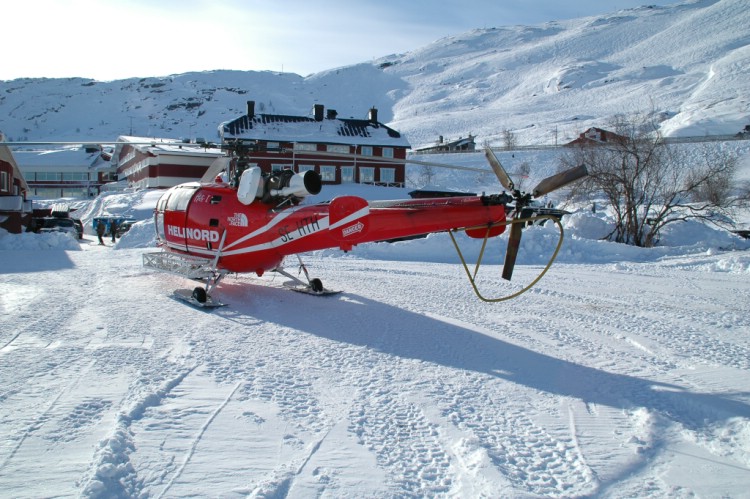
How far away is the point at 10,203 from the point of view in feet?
89.8

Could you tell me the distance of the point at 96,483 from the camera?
3891 millimetres

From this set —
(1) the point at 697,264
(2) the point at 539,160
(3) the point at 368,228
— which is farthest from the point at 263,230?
(2) the point at 539,160

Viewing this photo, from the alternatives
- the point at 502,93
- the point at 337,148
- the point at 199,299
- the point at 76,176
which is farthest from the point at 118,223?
the point at 502,93

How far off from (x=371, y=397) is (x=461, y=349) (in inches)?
87.9

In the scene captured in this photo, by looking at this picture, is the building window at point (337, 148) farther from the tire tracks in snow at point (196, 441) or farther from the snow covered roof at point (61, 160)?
the snow covered roof at point (61, 160)

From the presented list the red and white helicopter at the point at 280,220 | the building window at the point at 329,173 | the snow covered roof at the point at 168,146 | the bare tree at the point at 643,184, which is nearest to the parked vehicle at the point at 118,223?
the snow covered roof at the point at 168,146

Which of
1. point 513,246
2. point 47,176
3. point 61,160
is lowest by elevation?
point 513,246

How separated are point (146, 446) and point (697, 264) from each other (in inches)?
693

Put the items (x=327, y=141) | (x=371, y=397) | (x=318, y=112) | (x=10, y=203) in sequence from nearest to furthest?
(x=371, y=397), (x=10, y=203), (x=327, y=141), (x=318, y=112)

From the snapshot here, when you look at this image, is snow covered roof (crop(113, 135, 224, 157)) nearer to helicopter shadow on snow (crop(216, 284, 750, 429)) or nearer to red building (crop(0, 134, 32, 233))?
helicopter shadow on snow (crop(216, 284, 750, 429))

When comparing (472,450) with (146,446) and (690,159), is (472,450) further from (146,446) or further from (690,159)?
(690,159)

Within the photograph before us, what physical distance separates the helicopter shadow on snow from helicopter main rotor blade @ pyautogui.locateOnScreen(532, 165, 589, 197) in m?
2.30

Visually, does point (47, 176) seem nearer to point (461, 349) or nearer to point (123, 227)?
point (123, 227)

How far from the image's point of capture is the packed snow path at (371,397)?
4.24 meters
